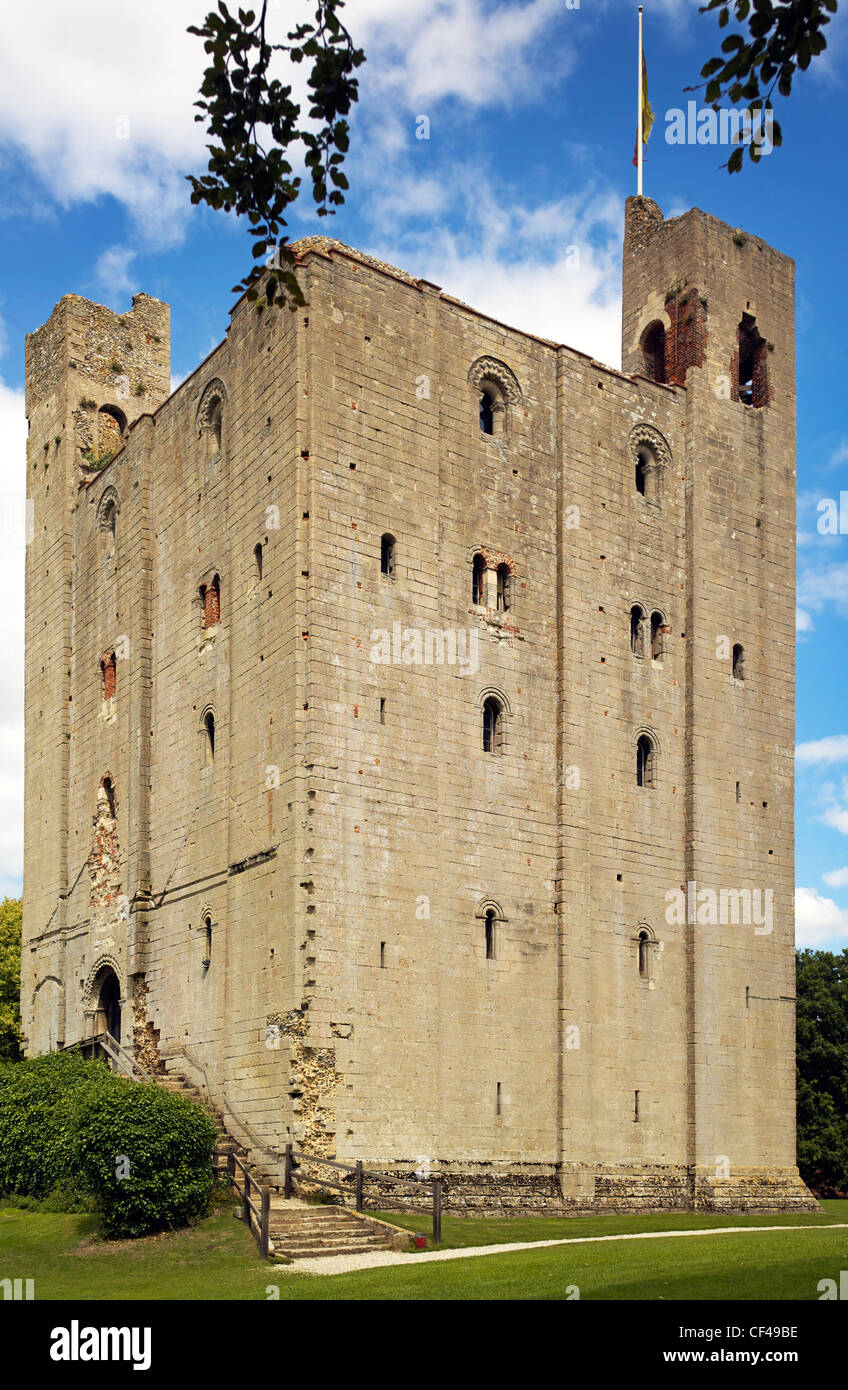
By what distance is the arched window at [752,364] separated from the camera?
3719cm

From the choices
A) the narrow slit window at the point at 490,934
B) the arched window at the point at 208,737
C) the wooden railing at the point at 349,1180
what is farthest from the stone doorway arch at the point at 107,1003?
the wooden railing at the point at 349,1180

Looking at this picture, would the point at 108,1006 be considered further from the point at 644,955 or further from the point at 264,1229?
the point at 264,1229

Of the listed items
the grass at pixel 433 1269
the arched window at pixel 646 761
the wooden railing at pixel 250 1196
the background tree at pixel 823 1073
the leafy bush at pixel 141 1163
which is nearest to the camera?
the grass at pixel 433 1269

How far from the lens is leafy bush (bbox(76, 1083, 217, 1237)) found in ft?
73.8

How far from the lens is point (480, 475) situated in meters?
30.8

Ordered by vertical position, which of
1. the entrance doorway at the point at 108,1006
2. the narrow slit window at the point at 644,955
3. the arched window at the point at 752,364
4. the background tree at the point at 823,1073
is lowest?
the background tree at the point at 823,1073

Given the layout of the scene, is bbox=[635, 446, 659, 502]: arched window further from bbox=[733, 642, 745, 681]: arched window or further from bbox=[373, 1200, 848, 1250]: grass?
bbox=[373, 1200, 848, 1250]: grass

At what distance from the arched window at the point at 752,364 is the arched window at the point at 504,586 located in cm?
983

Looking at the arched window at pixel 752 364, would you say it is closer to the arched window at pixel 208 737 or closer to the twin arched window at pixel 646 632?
the twin arched window at pixel 646 632

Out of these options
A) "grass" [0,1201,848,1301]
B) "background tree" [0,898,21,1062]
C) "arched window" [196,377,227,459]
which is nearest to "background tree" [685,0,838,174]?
"grass" [0,1201,848,1301]

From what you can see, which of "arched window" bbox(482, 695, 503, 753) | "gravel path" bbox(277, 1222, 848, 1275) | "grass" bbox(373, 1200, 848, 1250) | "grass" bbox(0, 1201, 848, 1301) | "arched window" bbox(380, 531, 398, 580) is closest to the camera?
"grass" bbox(0, 1201, 848, 1301)

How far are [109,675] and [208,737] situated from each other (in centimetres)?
630

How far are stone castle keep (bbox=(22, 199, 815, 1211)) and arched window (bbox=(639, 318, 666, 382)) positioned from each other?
100 mm

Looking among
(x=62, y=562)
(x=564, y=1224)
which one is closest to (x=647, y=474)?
(x=62, y=562)
